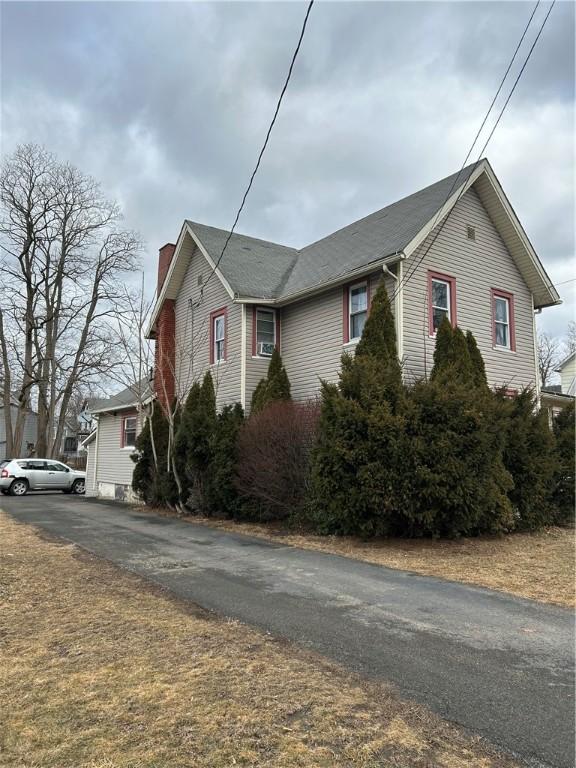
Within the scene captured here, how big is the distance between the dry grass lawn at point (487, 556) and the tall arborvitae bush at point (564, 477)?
2.30 feet

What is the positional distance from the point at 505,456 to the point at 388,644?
303 inches

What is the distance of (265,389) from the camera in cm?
1486

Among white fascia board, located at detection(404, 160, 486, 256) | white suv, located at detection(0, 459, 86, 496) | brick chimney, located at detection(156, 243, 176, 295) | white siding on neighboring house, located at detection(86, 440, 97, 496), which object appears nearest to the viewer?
white fascia board, located at detection(404, 160, 486, 256)

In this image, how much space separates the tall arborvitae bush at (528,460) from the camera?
454 inches

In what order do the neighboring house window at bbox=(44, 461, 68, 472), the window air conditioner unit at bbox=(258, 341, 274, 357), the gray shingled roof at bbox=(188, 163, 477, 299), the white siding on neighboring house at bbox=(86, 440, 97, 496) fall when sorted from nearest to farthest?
the gray shingled roof at bbox=(188, 163, 477, 299) < the window air conditioner unit at bbox=(258, 341, 274, 357) < the white siding on neighboring house at bbox=(86, 440, 97, 496) < the neighboring house window at bbox=(44, 461, 68, 472)

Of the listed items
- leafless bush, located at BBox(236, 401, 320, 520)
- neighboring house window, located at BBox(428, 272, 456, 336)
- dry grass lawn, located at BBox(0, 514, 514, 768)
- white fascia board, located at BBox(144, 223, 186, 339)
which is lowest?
dry grass lawn, located at BBox(0, 514, 514, 768)

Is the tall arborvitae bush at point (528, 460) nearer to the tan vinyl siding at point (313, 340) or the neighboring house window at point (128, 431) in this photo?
the tan vinyl siding at point (313, 340)

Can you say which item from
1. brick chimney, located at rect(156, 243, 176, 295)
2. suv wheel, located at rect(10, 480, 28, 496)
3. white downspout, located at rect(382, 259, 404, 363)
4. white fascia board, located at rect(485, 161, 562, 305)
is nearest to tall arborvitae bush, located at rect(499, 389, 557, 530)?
white downspout, located at rect(382, 259, 404, 363)

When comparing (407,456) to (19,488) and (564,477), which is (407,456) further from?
(19,488)

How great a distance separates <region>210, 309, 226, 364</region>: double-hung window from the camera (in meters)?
17.1

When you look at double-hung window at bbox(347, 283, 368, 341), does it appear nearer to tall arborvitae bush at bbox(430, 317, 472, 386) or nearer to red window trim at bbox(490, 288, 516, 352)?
tall arborvitae bush at bbox(430, 317, 472, 386)

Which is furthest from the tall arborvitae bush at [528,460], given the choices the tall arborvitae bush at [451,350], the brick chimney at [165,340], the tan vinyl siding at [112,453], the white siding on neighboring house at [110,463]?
the tan vinyl siding at [112,453]

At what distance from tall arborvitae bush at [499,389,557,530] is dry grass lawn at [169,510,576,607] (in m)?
0.47

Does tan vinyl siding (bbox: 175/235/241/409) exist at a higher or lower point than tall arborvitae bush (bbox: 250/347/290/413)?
higher
